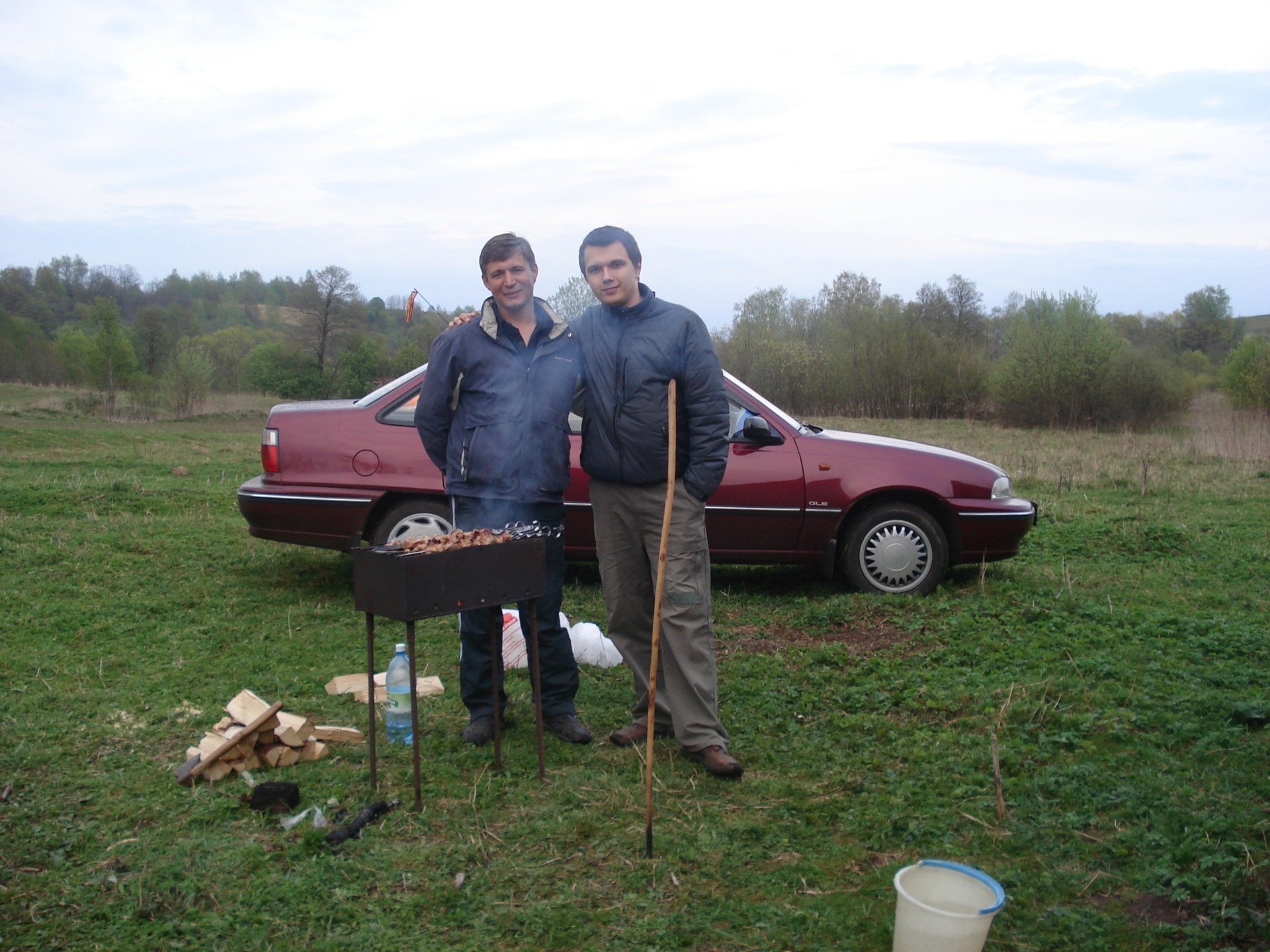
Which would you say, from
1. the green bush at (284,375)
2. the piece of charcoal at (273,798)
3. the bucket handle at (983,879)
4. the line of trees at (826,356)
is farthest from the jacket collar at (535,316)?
the green bush at (284,375)

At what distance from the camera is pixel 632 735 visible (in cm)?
412

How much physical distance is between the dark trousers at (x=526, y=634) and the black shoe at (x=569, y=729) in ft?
0.09

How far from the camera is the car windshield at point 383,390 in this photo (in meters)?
6.45

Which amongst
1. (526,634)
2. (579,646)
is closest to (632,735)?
(526,634)

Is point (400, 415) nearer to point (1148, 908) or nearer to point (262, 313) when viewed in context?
point (1148, 908)

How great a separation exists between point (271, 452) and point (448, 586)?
3.47 metres

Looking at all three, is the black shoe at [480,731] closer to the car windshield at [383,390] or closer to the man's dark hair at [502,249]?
the man's dark hair at [502,249]

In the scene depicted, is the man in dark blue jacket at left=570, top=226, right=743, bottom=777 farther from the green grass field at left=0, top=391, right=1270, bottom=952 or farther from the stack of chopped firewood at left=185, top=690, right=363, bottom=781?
the stack of chopped firewood at left=185, top=690, right=363, bottom=781

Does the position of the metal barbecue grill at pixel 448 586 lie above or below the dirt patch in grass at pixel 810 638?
above

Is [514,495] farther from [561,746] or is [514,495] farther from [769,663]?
[769,663]

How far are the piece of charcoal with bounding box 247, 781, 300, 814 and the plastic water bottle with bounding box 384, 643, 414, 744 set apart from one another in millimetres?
697

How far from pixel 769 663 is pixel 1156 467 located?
13.7 m

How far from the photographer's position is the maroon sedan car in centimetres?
629

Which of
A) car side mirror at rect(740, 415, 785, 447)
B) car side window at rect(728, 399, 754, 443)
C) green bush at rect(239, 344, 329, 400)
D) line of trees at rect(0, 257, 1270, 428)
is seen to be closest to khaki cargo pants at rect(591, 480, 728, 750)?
car side mirror at rect(740, 415, 785, 447)
